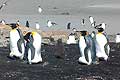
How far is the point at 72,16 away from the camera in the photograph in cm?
3366

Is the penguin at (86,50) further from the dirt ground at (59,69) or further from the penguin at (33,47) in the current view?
the penguin at (33,47)

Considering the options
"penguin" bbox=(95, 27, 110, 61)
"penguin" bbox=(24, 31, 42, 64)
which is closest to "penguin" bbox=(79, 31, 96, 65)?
"penguin" bbox=(95, 27, 110, 61)

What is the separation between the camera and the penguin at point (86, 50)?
14.0 metres

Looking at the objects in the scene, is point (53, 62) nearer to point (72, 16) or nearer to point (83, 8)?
point (72, 16)

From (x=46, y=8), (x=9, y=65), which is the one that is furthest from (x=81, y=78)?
(x=46, y=8)

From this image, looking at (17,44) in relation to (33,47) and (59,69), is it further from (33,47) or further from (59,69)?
(59,69)

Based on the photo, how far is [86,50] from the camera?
14023mm

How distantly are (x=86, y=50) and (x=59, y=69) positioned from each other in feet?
5.32

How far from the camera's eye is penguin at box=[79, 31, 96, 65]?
14.0 m

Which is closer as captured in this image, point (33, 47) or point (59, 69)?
point (59, 69)

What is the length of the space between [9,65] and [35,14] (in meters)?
22.1

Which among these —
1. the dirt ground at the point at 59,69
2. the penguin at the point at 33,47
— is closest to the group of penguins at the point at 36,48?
the penguin at the point at 33,47

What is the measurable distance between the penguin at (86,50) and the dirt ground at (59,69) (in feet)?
0.78

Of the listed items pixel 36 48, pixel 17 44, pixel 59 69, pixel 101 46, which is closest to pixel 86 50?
pixel 101 46
